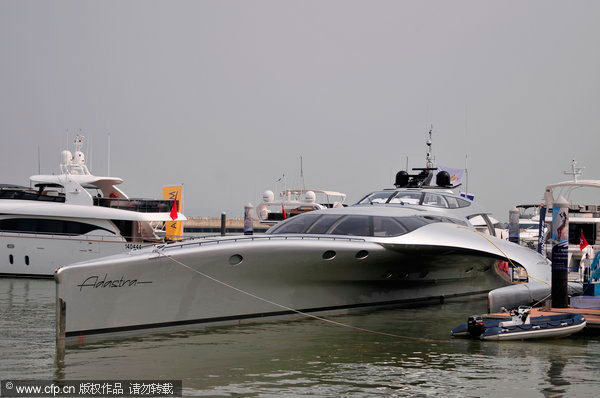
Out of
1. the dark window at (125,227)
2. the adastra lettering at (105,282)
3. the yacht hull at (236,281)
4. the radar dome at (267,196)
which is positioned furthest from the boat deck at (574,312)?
the radar dome at (267,196)

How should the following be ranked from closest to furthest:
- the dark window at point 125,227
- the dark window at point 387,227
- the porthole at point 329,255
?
the porthole at point 329,255 < the dark window at point 387,227 < the dark window at point 125,227

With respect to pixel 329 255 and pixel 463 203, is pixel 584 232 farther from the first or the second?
pixel 329 255

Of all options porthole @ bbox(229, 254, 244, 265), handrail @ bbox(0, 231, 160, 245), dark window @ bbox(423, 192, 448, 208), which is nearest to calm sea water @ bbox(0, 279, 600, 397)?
porthole @ bbox(229, 254, 244, 265)

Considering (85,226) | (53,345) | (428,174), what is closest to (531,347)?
(53,345)

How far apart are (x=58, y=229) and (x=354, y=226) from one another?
639 inches

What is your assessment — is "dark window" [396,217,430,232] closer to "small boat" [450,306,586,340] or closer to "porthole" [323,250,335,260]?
"porthole" [323,250,335,260]

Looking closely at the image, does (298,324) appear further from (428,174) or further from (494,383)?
(428,174)

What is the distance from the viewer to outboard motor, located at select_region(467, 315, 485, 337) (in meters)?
14.3

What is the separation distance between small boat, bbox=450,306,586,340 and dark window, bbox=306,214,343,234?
12.4 ft

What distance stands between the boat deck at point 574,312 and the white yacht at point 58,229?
17.7 meters

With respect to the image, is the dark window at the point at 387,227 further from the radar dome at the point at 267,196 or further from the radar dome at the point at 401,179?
the radar dome at the point at 267,196

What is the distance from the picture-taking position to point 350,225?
1716cm

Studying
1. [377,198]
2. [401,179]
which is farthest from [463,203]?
[401,179]

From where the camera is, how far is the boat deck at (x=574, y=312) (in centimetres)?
1501
